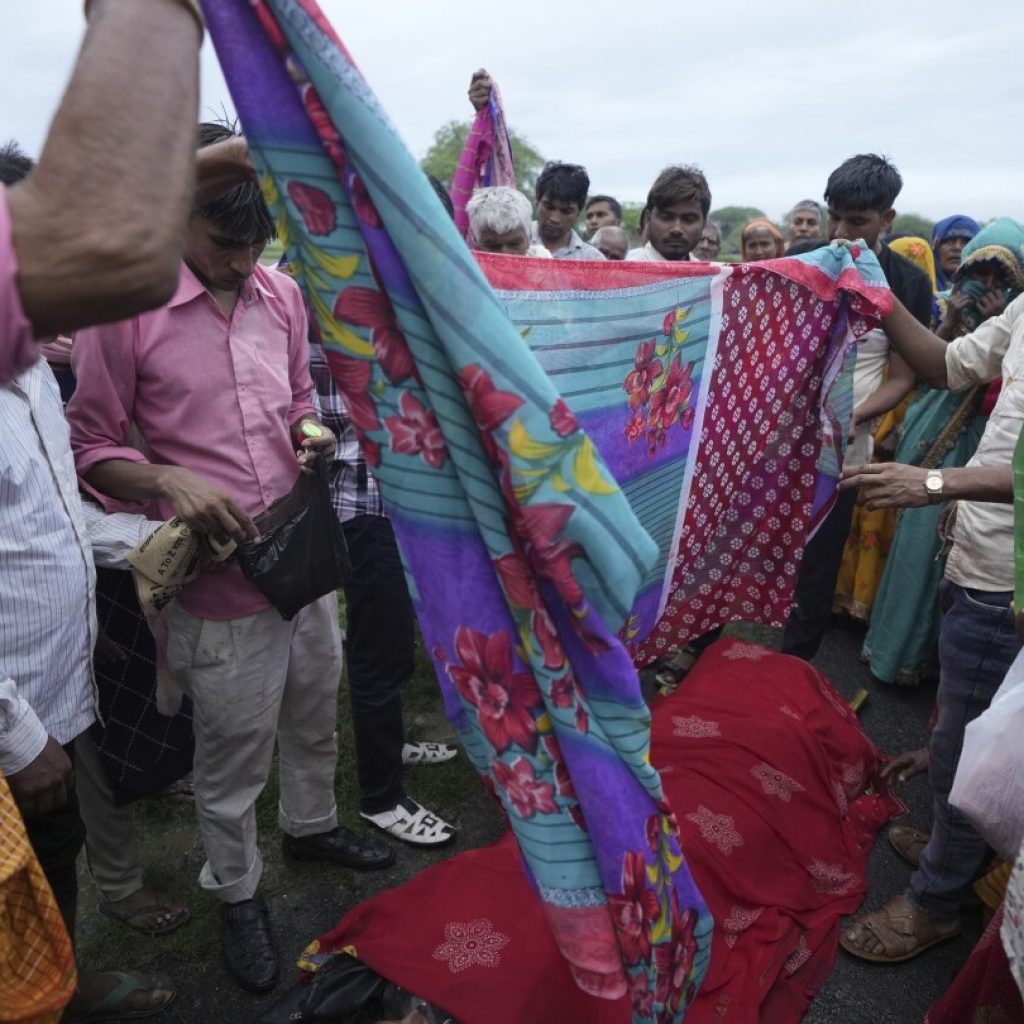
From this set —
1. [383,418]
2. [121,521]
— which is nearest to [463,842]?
[121,521]

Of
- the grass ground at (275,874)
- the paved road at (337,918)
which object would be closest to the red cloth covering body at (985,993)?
the paved road at (337,918)

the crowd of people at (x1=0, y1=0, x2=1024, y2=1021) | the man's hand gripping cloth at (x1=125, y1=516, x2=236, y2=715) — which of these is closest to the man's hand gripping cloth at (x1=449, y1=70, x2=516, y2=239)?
the crowd of people at (x1=0, y1=0, x2=1024, y2=1021)

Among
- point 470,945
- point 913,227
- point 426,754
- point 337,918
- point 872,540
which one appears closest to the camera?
point 470,945

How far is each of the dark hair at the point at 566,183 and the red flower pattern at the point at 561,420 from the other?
4.37m

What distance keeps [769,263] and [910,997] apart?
212 centimetres

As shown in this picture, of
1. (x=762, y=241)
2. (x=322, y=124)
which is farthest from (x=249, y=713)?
(x=762, y=241)

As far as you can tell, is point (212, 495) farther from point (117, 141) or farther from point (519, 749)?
point (117, 141)

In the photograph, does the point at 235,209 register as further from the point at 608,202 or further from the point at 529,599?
the point at 608,202

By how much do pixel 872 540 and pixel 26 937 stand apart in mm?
4074

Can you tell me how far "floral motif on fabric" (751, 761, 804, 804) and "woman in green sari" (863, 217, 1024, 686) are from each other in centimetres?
127

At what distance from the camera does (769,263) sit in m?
2.21

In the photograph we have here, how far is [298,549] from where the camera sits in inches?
76.2

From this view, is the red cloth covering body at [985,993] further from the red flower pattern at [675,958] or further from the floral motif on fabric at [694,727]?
the floral motif on fabric at [694,727]

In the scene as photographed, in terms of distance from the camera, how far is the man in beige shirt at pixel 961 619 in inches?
78.0
